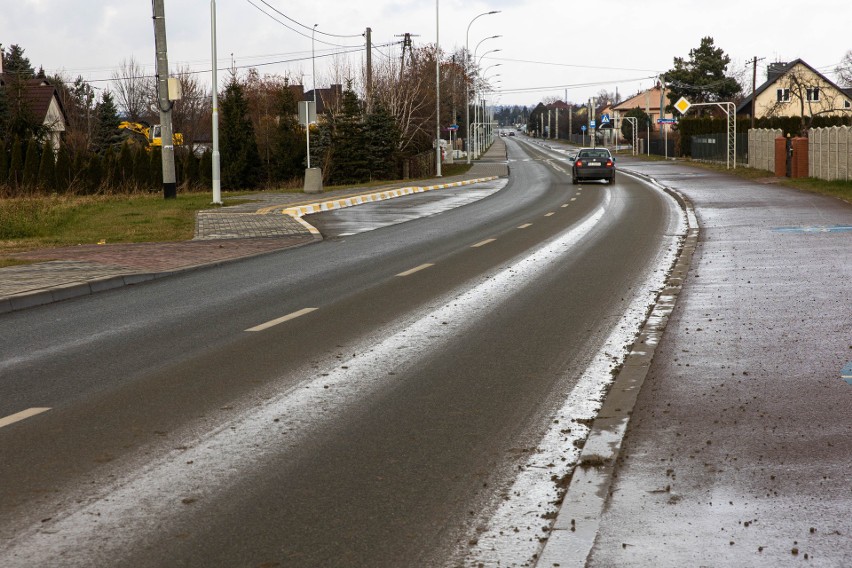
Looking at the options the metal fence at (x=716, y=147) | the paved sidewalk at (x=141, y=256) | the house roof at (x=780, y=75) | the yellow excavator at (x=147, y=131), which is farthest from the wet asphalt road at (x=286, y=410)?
the house roof at (x=780, y=75)

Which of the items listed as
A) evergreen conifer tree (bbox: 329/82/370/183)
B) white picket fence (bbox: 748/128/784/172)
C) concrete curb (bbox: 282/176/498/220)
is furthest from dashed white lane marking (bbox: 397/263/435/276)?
evergreen conifer tree (bbox: 329/82/370/183)

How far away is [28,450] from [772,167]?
1815 inches

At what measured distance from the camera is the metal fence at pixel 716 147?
57.8 meters

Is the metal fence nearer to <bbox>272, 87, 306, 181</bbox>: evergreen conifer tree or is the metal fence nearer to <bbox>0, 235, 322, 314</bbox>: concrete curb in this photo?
<bbox>272, 87, 306, 181</bbox>: evergreen conifer tree

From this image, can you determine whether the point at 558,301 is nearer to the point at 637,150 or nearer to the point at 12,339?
the point at 12,339

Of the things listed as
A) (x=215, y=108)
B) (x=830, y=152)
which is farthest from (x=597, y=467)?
(x=830, y=152)

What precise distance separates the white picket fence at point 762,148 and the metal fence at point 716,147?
3.35 metres

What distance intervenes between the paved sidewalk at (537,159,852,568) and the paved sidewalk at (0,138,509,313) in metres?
7.03

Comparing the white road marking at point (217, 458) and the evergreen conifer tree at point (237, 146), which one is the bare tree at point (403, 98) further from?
the white road marking at point (217, 458)

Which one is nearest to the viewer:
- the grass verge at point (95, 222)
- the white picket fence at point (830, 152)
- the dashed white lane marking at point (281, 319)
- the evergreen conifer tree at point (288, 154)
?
the dashed white lane marking at point (281, 319)

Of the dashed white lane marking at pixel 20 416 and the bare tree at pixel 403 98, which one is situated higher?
the bare tree at pixel 403 98

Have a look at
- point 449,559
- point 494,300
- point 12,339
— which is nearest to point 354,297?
point 494,300

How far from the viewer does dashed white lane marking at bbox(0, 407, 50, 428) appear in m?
6.38

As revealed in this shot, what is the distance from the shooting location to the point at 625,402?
6695 mm
